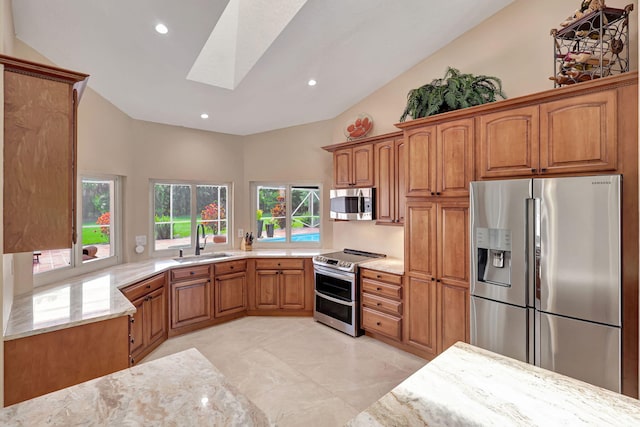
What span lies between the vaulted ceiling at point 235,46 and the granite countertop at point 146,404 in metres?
2.52

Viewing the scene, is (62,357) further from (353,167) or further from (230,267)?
(353,167)

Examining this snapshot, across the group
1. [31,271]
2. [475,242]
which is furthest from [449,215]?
[31,271]

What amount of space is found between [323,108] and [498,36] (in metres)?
2.20

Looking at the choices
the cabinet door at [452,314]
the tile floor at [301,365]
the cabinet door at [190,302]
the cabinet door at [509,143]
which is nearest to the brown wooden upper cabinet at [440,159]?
the cabinet door at [509,143]

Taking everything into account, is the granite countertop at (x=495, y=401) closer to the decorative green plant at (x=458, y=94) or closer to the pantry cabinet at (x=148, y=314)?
the decorative green plant at (x=458, y=94)

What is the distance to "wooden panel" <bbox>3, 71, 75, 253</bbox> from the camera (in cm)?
151

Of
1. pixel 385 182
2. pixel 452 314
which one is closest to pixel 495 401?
pixel 452 314

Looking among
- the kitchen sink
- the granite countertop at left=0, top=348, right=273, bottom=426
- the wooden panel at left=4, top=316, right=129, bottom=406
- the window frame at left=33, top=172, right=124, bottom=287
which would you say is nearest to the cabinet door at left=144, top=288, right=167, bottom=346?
the kitchen sink

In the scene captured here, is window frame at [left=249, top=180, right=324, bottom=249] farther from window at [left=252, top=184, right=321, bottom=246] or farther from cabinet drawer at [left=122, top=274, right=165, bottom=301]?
cabinet drawer at [left=122, top=274, right=165, bottom=301]

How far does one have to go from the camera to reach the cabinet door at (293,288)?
4.23 meters

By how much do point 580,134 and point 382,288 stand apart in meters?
2.19

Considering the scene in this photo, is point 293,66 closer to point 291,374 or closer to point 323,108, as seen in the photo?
point 323,108

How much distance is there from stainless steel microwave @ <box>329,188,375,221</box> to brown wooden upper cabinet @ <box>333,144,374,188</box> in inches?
4.1

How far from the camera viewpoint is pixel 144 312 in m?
3.10
